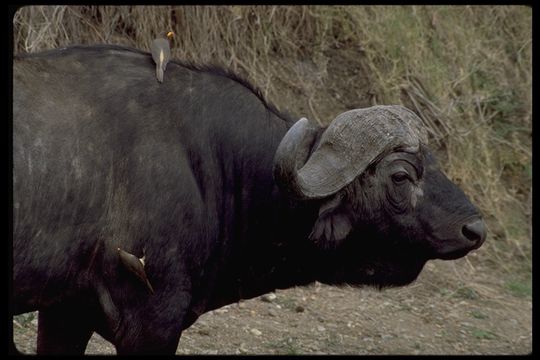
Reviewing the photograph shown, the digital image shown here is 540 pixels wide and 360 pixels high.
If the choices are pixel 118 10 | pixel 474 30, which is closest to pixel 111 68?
pixel 118 10

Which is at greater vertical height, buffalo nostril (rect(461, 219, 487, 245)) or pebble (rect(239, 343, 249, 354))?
buffalo nostril (rect(461, 219, 487, 245))

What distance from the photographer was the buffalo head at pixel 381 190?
4.28 metres

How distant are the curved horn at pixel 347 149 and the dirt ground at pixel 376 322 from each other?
2195 mm

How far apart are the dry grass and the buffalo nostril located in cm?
389

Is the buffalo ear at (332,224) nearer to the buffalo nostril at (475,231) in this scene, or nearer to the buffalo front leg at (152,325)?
the buffalo nostril at (475,231)

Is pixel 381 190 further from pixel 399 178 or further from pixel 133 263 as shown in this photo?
pixel 133 263

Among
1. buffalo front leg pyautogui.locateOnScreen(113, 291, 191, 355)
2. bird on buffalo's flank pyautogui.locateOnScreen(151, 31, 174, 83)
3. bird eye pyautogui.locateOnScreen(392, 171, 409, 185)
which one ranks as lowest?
buffalo front leg pyautogui.locateOnScreen(113, 291, 191, 355)

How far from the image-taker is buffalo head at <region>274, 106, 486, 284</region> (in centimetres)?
428

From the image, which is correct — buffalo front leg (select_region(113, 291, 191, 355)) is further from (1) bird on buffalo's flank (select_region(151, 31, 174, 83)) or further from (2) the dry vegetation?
(2) the dry vegetation

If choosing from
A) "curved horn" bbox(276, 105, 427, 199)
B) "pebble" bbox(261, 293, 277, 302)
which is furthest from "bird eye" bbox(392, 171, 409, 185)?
"pebble" bbox(261, 293, 277, 302)

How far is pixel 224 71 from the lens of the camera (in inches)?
183

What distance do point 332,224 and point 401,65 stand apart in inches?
206

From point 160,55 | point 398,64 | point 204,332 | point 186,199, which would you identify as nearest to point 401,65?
point 398,64

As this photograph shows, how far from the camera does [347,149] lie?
4289 mm
